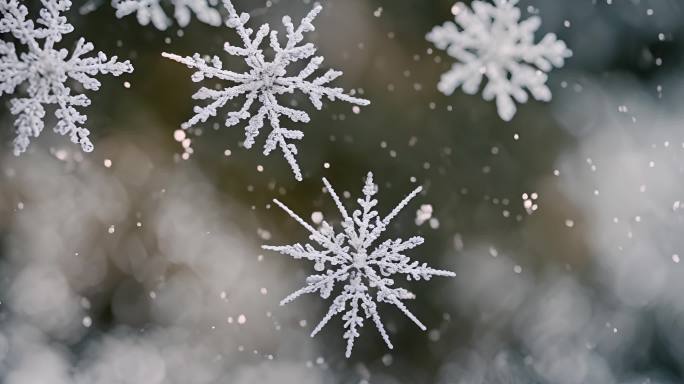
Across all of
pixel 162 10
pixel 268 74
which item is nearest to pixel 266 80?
pixel 268 74

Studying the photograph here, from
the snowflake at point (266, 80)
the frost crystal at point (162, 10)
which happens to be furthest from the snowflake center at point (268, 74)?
the frost crystal at point (162, 10)

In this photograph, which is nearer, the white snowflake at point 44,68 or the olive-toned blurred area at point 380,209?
the white snowflake at point 44,68

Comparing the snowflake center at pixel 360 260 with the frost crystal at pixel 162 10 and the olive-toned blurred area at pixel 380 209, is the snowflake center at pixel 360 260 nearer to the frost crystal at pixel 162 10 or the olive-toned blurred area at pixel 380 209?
the olive-toned blurred area at pixel 380 209

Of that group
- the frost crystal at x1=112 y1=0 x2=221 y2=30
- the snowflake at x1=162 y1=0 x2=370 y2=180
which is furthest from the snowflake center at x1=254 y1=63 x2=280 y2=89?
the frost crystal at x1=112 y1=0 x2=221 y2=30

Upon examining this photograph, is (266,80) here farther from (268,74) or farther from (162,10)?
(162,10)

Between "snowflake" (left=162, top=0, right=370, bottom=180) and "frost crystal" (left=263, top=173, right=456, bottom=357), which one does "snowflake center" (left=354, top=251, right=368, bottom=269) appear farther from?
"snowflake" (left=162, top=0, right=370, bottom=180)

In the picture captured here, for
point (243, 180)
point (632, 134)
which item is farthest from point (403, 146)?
point (632, 134)
